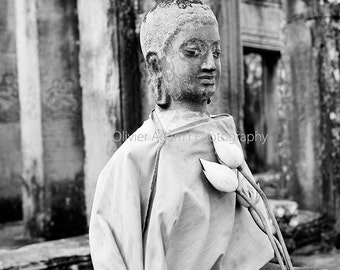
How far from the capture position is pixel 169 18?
1.57 m

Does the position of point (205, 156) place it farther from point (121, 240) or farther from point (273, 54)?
point (273, 54)

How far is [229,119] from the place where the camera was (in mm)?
1795

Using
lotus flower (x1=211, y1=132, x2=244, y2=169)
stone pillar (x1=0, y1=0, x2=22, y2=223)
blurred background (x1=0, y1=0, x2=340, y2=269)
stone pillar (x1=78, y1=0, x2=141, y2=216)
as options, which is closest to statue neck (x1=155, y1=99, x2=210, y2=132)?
lotus flower (x1=211, y1=132, x2=244, y2=169)

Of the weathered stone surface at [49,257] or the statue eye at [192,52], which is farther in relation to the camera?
the weathered stone surface at [49,257]

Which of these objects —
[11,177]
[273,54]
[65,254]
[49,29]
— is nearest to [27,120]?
[49,29]

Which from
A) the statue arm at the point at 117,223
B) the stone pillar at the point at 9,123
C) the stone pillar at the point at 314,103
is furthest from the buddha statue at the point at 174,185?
the stone pillar at the point at 9,123

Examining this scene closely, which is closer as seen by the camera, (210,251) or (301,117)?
(210,251)

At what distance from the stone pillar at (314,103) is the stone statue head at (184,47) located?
329cm

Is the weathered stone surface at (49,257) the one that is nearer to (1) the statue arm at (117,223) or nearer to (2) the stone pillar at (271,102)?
(1) the statue arm at (117,223)

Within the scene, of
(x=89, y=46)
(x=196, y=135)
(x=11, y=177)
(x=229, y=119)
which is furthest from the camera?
(x=11, y=177)

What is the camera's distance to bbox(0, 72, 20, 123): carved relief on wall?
5.91 meters

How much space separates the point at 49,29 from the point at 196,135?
9.41ft

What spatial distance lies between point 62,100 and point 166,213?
2.87 m

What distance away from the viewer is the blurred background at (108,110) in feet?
11.4
